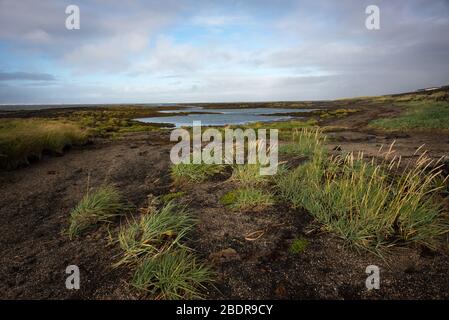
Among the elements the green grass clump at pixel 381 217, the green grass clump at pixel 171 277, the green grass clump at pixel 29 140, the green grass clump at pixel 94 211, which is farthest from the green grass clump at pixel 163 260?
the green grass clump at pixel 29 140

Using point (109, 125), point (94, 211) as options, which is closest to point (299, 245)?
point (94, 211)

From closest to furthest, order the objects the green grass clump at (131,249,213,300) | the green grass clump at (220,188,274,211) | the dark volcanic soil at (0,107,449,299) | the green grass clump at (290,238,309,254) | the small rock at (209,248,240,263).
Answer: the green grass clump at (131,249,213,300) → the dark volcanic soil at (0,107,449,299) → the small rock at (209,248,240,263) → the green grass clump at (290,238,309,254) → the green grass clump at (220,188,274,211)

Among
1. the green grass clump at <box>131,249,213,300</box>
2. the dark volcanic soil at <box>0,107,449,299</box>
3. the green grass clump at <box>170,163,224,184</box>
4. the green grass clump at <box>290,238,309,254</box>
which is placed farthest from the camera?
the green grass clump at <box>170,163,224,184</box>

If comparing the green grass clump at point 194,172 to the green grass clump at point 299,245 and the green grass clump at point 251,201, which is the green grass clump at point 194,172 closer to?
the green grass clump at point 251,201

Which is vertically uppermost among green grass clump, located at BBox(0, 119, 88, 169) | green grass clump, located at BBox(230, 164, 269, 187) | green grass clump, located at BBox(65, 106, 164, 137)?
green grass clump, located at BBox(65, 106, 164, 137)

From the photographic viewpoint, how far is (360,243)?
15.2 feet

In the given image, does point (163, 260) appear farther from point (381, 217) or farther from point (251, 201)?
point (381, 217)

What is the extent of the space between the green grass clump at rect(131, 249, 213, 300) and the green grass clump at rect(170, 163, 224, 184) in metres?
3.80

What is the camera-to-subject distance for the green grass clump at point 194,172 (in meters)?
7.89

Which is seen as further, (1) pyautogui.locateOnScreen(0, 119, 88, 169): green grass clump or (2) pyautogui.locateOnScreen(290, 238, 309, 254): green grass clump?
(1) pyautogui.locateOnScreen(0, 119, 88, 169): green grass clump

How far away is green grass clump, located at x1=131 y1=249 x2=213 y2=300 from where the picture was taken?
3693 mm

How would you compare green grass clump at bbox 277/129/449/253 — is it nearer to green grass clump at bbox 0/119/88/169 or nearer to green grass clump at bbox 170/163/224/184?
green grass clump at bbox 170/163/224/184

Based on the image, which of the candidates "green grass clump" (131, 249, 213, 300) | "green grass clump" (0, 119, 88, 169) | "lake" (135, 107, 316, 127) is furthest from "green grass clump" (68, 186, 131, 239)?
"lake" (135, 107, 316, 127)
